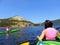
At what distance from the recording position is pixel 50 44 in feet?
48.0

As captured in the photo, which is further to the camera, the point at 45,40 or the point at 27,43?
the point at 27,43

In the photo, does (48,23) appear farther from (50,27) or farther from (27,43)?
(27,43)

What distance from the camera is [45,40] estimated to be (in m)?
15.7

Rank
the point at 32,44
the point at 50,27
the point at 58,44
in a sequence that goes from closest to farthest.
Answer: the point at 58,44, the point at 50,27, the point at 32,44

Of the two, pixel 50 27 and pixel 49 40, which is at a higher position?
pixel 50 27

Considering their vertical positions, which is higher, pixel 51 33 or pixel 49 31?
pixel 49 31

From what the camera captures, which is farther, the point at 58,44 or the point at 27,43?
the point at 27,43

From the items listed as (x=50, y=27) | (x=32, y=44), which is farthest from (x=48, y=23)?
(x=32, y=44)

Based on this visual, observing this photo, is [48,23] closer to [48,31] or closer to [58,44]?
[48,31]

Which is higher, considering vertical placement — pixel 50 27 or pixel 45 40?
pixel 50 27

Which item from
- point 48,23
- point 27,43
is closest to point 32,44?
point 27,43

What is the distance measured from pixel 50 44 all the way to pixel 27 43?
11.2ft

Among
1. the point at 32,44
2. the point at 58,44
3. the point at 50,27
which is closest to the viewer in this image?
the point at 58,44

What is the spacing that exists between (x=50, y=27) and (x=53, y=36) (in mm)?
757
